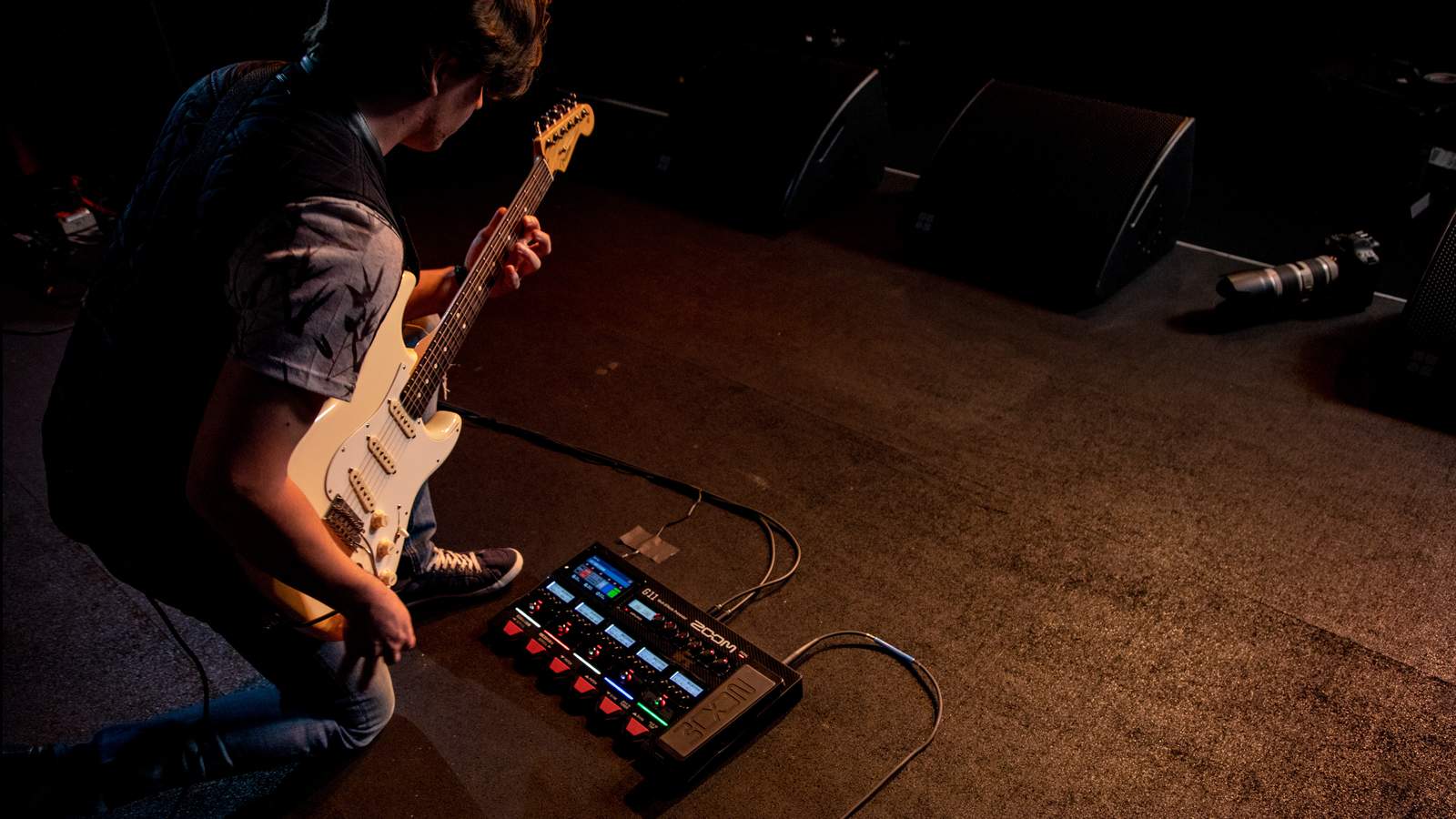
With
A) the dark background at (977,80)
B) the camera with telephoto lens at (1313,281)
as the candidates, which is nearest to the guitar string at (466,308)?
the dark background at (977,80)

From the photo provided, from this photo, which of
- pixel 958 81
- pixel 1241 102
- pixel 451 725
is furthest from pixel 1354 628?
pixel 958 81

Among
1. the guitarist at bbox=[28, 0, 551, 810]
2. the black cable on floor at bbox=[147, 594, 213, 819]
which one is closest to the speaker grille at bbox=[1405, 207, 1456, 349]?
the guitarist at bbox=[28, 0, 551, 810]

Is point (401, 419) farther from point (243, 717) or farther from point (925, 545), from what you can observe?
point (925, 545)

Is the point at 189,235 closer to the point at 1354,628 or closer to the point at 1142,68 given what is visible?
the point at 1354,628

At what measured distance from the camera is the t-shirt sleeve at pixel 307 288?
1.01 m

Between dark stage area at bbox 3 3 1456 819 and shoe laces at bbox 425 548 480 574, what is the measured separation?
85 mm

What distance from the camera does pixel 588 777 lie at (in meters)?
1.56

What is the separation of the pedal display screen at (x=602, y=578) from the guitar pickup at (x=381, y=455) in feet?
1.50

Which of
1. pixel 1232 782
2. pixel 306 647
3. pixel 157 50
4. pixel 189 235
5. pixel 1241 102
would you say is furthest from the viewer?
pixel 1241 102

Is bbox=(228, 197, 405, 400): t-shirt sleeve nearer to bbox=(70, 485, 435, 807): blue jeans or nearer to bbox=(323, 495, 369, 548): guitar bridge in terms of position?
bbox=(323, 495, 369, 548): guitar bridge

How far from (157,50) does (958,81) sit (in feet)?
10.7

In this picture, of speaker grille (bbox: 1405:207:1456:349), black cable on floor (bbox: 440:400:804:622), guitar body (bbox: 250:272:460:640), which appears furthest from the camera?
speaker grille (bbox: 1405:207:1456:349)

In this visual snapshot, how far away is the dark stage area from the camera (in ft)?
5.13

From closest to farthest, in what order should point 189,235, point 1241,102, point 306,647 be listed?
point 189,235, point 306,647, point 1241,102
